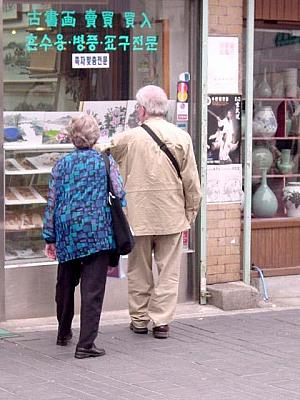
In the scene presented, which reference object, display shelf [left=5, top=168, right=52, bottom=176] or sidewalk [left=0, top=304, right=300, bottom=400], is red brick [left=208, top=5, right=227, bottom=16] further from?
sidewalk [left=0, top=304, right=300, bottom=400]

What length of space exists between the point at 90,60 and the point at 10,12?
0.78 meters

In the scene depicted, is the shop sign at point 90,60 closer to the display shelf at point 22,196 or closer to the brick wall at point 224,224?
the brick wall at point 224,224

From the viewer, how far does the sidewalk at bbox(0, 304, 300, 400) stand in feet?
20.1

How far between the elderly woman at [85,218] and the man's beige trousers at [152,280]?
0.70 meters

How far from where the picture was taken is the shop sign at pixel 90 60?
836 centimetres

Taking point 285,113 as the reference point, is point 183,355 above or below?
below

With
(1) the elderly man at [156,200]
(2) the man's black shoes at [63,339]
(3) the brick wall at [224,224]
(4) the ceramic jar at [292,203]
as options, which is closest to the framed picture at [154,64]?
(3) the brick wall at [224,224]

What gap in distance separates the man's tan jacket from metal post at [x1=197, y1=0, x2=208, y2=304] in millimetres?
1082

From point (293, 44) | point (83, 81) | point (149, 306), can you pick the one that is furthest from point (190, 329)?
point (293, 44)

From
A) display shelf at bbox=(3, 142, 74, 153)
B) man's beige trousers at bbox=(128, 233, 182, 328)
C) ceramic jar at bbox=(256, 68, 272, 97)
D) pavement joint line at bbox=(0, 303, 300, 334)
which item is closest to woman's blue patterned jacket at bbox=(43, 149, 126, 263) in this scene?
man's beige trousers at bbox=(128, 233, 182, 328)

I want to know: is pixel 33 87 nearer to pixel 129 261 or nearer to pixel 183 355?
pixel 129 261

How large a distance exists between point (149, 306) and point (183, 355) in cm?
71

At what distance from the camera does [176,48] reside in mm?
8805

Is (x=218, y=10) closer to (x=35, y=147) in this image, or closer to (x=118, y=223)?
(x=35, y=147)
